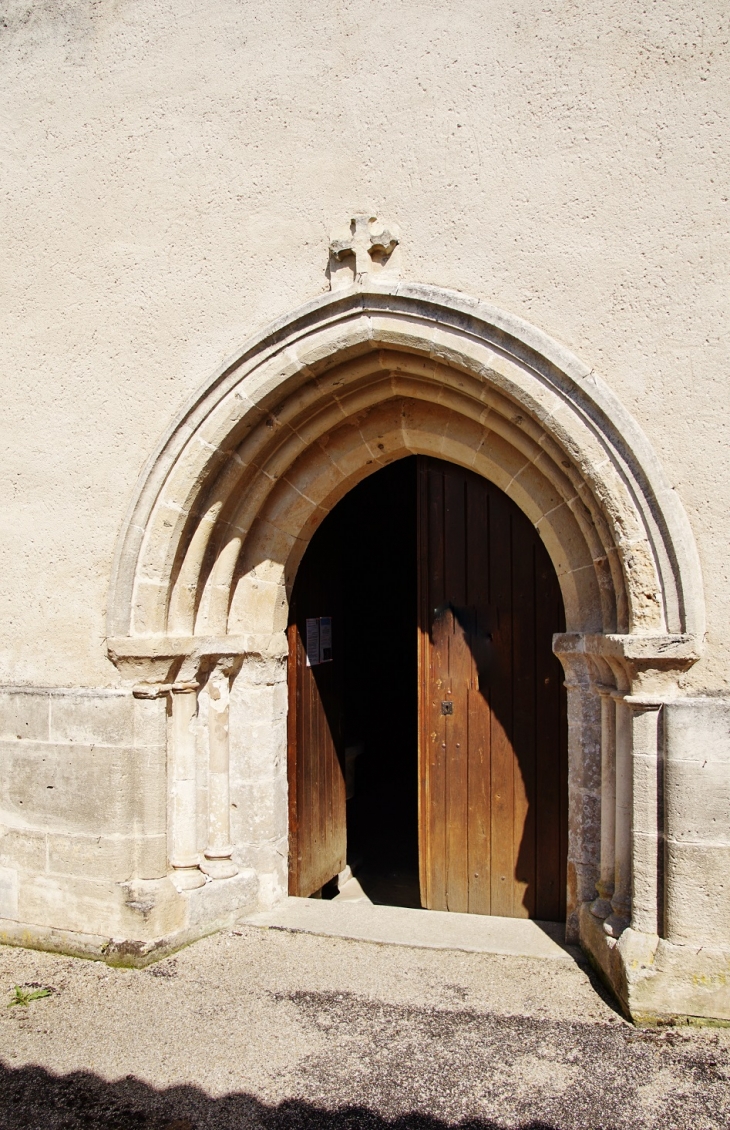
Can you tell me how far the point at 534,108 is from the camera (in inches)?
119

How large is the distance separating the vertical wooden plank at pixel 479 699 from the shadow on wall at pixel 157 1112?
140 cm

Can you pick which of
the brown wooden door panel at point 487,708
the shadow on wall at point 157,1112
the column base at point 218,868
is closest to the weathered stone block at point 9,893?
the column base at point 218,868

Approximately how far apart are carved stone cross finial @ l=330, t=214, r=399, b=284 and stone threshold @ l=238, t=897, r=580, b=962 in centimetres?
272

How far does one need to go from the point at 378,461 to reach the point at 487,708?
1245 mm

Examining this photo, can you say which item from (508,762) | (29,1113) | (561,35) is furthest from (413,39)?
(29,1113)

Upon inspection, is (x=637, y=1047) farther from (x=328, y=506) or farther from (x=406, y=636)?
(x=406, y=636)

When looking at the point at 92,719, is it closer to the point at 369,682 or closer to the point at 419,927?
the point at 419,927

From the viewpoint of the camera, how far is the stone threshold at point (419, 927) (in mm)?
3238

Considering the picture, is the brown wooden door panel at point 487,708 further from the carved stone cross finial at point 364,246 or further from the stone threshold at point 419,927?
the carved stone cross finial at point 364,246

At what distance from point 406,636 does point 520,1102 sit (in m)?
4.67

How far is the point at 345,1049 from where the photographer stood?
2625mm

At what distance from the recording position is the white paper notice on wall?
4102mm

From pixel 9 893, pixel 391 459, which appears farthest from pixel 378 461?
pixel 9 893

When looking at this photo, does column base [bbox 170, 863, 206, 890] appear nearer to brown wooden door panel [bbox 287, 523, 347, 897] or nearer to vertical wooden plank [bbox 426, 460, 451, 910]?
brown wooden door panel [bbox 287, 523, 347, 897]
